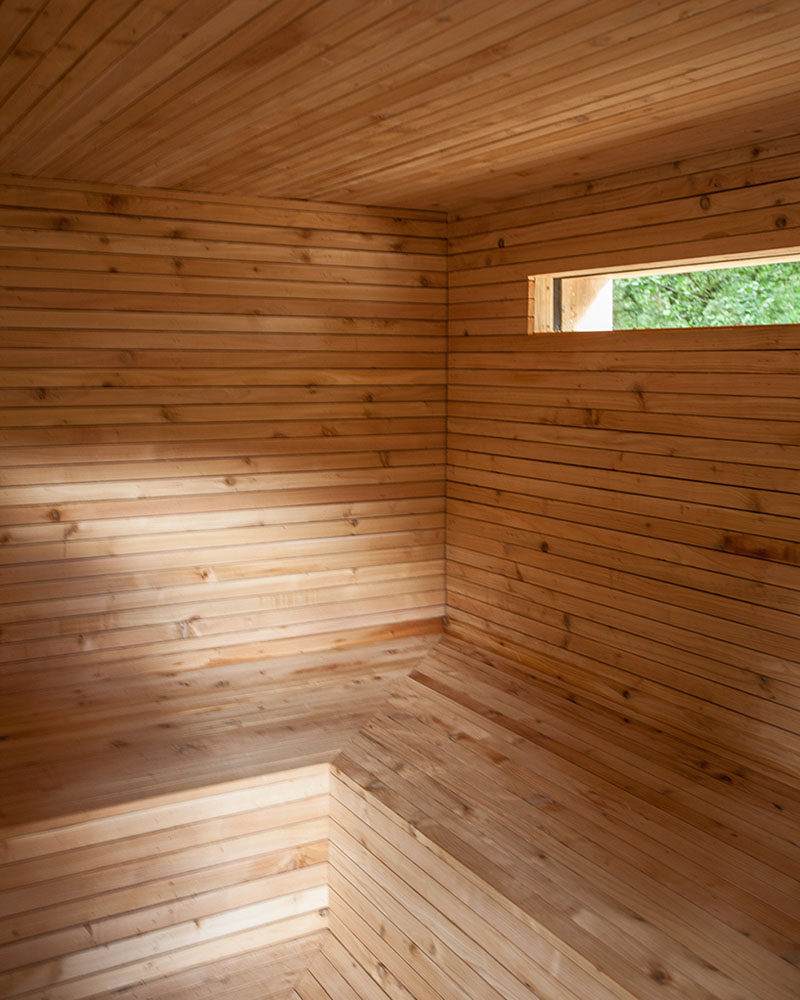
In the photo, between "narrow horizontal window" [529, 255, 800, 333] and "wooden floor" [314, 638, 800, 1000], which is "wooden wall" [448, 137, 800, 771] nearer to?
"narrow horizontal window" [529, 255, 800, 333]

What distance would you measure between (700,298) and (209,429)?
92.0 inches

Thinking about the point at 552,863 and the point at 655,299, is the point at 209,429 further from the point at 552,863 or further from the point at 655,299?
the point at 552,863

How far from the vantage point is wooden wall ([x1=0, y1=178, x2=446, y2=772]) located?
3756 millimetres

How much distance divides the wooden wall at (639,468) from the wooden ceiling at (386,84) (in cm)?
30

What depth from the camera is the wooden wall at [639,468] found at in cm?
314

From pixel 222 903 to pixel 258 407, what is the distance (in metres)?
2.04

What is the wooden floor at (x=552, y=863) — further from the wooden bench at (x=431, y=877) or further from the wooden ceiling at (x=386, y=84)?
the wooden ceiling at (x=386, y=84)

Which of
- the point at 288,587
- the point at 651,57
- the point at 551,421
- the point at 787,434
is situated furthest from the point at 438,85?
the point at 288,587

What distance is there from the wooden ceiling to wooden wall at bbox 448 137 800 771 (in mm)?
296

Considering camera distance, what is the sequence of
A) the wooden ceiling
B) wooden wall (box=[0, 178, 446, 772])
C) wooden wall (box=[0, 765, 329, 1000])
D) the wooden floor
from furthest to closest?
wooden wall (box=[0, 178, 446, 772]) < wooden wall (box=[0, 765, 329, 1000]) < the wooden floor < the wooden ceiling

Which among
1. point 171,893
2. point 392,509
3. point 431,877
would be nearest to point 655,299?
point 392,509

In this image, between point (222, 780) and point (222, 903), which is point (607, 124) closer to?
point (222, 780)

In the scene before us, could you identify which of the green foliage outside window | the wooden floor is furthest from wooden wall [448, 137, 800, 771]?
the green foliage outside window

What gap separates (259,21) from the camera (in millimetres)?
1961
